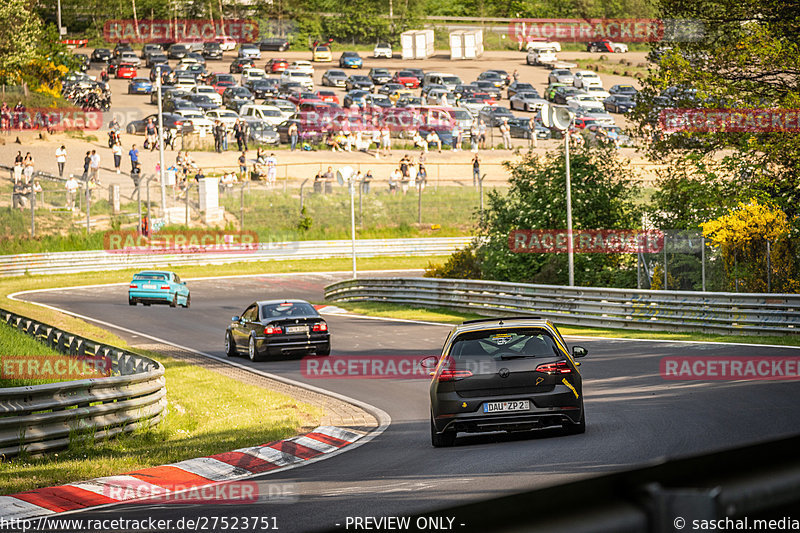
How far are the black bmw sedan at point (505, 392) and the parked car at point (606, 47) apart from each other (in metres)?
95.7

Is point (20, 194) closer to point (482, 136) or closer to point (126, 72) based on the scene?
point (482, 136)

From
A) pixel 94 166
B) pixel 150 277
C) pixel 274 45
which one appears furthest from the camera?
pixel 274 45

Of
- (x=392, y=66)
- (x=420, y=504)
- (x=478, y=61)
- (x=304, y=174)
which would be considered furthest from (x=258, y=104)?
(x=420, y=504)

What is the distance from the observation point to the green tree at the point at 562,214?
30469 mm

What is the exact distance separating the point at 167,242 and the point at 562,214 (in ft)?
80.4

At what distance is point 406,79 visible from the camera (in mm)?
81188

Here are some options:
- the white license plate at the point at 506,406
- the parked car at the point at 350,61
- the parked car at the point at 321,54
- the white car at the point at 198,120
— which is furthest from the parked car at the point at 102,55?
the white license plate at the point at 506,406

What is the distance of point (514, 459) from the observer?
10.0m

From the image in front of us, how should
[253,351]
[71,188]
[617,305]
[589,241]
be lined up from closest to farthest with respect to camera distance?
1. [253,351]
2. [617,305]
3. [589,241]
4. [71,188]

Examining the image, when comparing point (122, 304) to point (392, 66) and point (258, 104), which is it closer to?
point (258, 104)

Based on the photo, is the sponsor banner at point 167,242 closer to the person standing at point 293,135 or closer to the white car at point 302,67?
the person standing at point 293,135

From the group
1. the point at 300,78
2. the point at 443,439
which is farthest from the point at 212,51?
the point at 443,439

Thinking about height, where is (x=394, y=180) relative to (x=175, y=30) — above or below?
below

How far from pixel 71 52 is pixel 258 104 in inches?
1074
